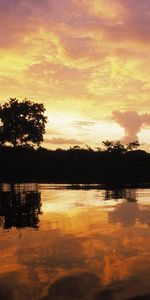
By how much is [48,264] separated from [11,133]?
72.3 meters

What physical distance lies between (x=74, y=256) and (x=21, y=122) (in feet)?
232

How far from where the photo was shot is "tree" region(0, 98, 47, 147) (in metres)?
82.6

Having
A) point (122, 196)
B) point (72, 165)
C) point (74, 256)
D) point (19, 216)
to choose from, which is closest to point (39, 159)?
point (72, 165)

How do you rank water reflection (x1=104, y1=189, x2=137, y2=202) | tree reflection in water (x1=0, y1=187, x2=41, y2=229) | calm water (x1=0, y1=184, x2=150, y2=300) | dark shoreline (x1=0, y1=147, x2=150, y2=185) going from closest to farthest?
1. calm water (x1=0, y1=184, x2=150, y2=300)
2. tree reflection in water (x1=0, y1=187, x2=41, y2=229)
3. water reflection (x1=104, y1=189, x2=137, y2=202)
4. dark shoreline (x1=0, y1=147, x2=150, y2=185)

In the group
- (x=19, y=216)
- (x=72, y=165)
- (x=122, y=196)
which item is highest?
(x=72, y=165)

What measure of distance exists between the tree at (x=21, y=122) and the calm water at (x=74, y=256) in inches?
2373

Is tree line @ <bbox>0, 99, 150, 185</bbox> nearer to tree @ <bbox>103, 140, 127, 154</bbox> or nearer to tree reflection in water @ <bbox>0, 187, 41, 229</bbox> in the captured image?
tree @ <bbox>103, 140, 127, 154</bbox>

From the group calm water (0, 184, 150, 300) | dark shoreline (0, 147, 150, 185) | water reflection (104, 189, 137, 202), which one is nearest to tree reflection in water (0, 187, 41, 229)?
calm water (0, 184, 150, 300)

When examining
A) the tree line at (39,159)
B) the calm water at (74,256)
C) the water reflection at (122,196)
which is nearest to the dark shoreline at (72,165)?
the tree line at (39,159)

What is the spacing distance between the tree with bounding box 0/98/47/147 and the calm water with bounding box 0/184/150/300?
60.3m

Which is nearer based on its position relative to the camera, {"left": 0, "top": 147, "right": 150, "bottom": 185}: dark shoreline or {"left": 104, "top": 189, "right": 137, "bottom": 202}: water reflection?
{"left": 104, "top": 189, "right": 137, "bottom": 202}: water reflection

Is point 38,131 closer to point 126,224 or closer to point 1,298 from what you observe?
point 126,224

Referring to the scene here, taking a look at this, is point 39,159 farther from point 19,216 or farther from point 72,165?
point 19,216

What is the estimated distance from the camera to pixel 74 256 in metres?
13.1
